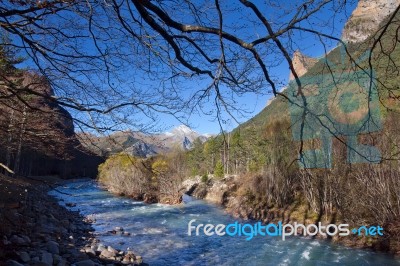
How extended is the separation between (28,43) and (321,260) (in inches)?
350

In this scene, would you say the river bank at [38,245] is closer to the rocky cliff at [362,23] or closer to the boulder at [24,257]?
the boulder at [24,257]

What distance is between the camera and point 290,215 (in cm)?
1525

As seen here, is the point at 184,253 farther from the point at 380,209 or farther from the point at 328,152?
the point at 328,152

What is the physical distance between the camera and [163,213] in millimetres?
17984

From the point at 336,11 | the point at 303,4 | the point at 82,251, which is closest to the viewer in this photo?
the point at 303,4

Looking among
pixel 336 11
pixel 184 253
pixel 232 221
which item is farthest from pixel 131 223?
pixel 336 11

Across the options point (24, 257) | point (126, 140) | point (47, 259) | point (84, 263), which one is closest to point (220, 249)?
point (84, 263)

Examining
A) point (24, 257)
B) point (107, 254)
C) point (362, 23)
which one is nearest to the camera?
point (362, 23)

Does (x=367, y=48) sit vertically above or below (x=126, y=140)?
above

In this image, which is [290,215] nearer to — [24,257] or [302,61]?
[24,257]

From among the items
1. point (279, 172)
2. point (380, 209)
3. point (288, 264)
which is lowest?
point (288, 264)

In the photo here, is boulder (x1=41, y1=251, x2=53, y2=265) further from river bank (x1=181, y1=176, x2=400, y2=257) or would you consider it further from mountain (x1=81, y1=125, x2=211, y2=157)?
river bank (x1=181, y1=176, x2=400, y2=257)

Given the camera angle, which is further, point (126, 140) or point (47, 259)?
point (47, 259)

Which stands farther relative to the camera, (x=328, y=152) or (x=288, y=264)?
(x=328, y=152)
